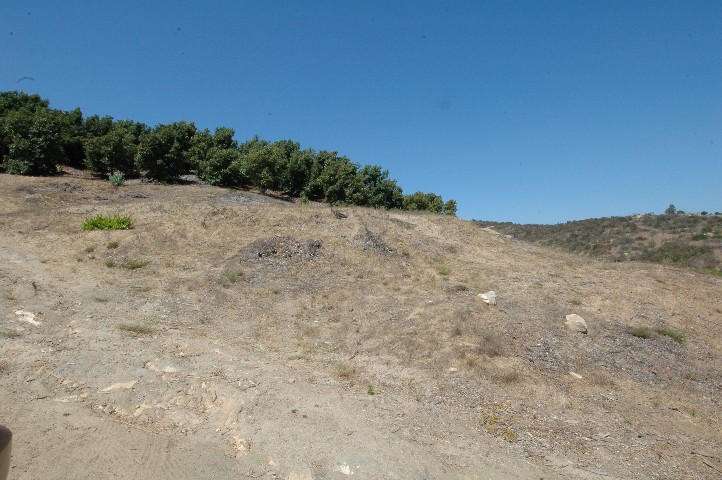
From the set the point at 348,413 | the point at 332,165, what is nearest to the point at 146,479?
the point at 348,413

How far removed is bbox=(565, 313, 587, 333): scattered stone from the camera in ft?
36.0

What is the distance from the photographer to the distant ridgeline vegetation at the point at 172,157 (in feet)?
84.8

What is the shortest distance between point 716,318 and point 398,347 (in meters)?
9.66

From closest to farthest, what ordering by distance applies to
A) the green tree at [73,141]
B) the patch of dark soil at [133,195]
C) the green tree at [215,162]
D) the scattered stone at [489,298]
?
the scattered stone at [489,298] < the patch of dark soil at [133,195] < the green tree at [215,162] < the green tree at [73,141]

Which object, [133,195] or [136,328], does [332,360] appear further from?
[133,195]

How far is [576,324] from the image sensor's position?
1103cm

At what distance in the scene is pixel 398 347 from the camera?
9758mm

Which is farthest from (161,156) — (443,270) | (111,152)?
(443,270)

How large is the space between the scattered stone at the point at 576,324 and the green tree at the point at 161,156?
79.1 ft

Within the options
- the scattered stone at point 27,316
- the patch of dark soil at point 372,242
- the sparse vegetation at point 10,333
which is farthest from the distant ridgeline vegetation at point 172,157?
the sparse vegetation at point 10,333

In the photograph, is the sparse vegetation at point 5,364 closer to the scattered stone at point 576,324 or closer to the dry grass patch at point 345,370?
the dry grass patch at point 345,370

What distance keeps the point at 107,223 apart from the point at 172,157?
39.8 feet

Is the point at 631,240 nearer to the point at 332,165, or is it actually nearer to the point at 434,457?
the point at 332,165

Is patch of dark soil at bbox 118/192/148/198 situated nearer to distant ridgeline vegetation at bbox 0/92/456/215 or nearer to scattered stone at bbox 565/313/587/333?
distant ridgeline vegetation at bbox 0/92/456/215
